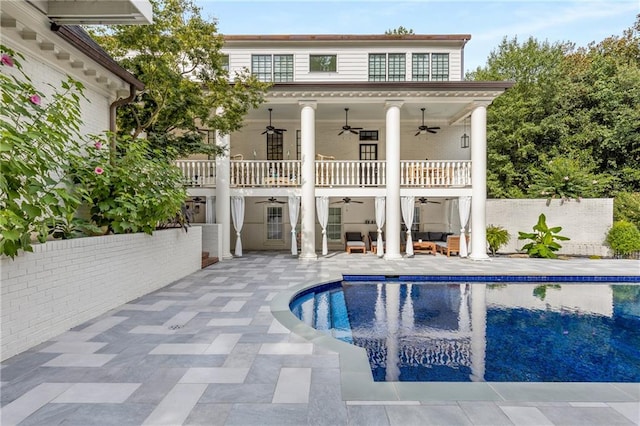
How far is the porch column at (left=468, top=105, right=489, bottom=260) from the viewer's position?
1208 centimetres

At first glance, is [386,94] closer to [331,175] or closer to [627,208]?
[331,175]

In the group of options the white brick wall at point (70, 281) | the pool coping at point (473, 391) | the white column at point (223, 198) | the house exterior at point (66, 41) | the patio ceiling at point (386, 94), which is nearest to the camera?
the pool coping at point (473, 391)

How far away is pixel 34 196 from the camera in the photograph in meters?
4.31

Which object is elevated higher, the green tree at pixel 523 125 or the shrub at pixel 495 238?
the green tree at pixel 523 125

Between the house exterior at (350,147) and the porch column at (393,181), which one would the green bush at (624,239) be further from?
the porch column at (393,181)

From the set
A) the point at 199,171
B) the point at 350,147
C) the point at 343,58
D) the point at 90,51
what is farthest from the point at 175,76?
the point at 350,147

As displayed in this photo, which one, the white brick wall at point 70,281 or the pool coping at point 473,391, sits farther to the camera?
the white brick wall at point 70,281

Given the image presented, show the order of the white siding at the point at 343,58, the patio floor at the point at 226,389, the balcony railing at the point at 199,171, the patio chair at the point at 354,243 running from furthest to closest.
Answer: the white siding at the point at 343,58 → the patio chair at the point at 354,243 → the balcony railing at the point at 199,171 → the patio floor at the point at 226,389

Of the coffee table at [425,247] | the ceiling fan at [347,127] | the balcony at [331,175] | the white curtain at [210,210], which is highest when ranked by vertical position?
the ceiling fan at [347,127]

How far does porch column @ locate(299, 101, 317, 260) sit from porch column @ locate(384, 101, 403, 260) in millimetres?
2691

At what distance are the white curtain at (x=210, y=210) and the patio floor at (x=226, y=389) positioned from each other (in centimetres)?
716

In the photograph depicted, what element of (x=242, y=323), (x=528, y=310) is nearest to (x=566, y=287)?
(x=528, y=310)

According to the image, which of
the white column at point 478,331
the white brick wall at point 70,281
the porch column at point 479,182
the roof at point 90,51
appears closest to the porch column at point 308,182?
the white brick wall at point 70,281

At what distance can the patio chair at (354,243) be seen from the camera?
13961mm
